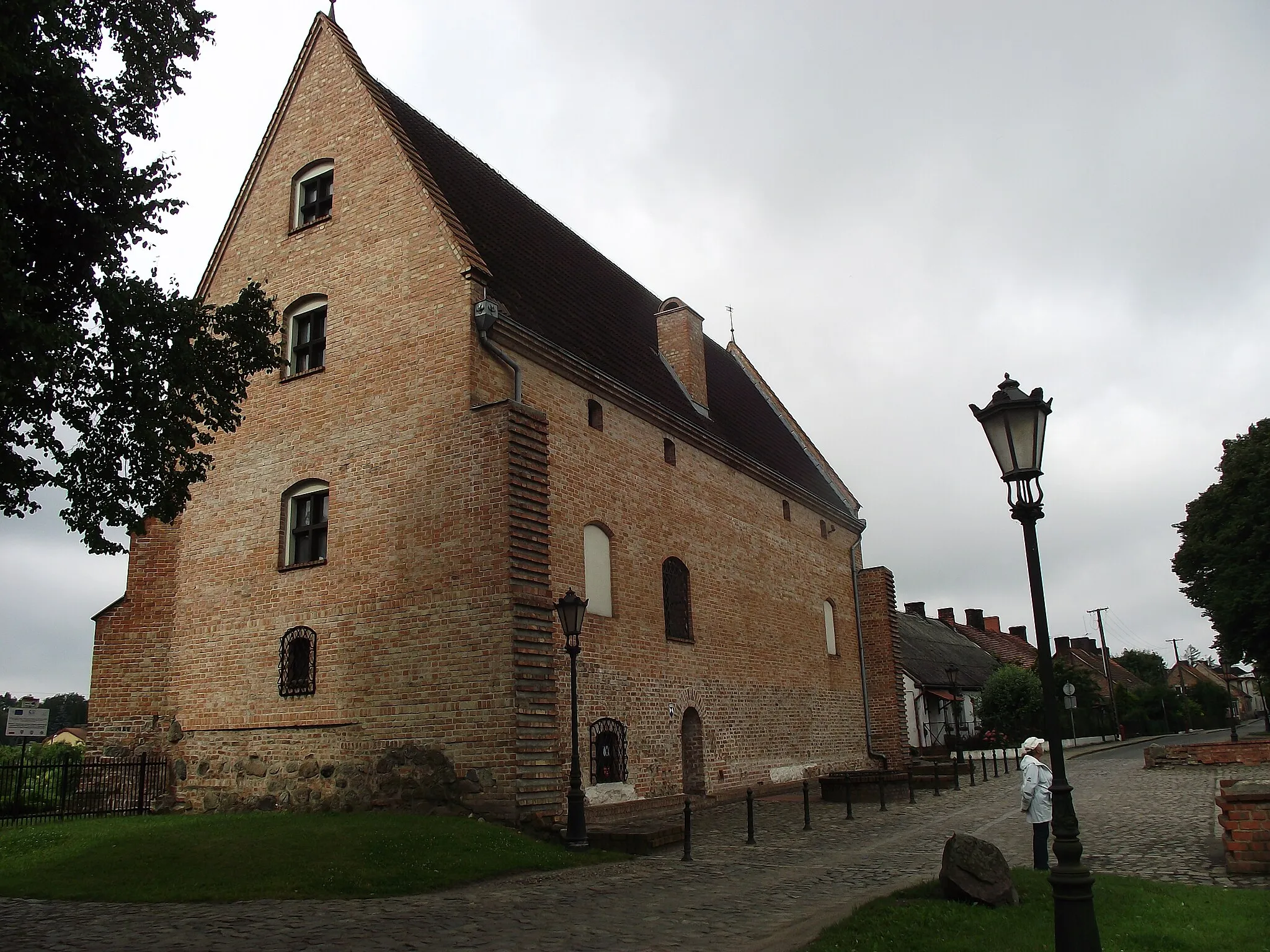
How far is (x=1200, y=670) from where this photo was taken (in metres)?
127

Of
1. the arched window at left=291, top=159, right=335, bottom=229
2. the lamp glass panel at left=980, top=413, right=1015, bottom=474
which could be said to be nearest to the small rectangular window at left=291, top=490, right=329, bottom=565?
the arched window at left=291, top=159, right=335, bottom=229

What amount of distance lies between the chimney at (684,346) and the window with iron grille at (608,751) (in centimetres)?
914

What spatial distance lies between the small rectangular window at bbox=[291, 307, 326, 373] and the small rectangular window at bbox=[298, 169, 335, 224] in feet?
6.81

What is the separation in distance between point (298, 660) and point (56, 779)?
6179mm

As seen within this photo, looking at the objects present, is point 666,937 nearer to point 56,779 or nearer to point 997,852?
point 997,852

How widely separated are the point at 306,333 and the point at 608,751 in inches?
384

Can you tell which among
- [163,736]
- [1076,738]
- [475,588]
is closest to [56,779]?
[163,736]

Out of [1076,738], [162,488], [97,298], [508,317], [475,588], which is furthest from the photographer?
[1076,738]

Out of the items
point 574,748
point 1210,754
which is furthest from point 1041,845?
point 1210,754

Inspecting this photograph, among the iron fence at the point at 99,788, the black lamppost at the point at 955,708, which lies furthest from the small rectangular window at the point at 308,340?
the black lamppost at the point at 955,708

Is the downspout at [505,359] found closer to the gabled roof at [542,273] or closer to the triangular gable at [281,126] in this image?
the gabled roof at [542,273]

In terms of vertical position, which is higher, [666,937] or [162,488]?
[162,488]

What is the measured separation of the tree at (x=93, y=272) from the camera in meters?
9.62

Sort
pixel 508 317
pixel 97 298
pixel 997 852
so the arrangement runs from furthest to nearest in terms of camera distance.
Answer: pixel 508 317 → pixel 97 298 → pixel 997 852
